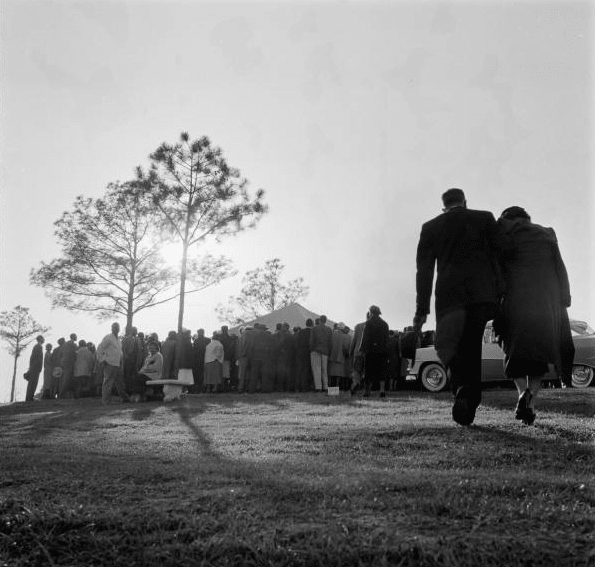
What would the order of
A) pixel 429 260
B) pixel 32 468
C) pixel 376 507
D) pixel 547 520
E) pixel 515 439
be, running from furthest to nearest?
pixel 429 260
pixel 515 439
pixel 32 468
pixel 376 507
pixel 547 520

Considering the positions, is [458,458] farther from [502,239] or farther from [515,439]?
[502,239]

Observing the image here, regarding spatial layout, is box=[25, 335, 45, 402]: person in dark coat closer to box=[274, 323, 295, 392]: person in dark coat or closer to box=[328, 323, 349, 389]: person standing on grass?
box=[274, 323, 295, 392]: person in dark coat

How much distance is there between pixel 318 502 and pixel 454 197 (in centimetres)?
343

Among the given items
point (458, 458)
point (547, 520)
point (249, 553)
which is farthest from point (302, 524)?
point (458, 458)

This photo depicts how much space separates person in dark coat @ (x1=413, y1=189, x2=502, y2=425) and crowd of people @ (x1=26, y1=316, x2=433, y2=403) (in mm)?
7314

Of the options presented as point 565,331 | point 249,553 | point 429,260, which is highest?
point 429,260

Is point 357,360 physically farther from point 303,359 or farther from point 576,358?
point 576,358

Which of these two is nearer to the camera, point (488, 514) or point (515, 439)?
point (488, 514)

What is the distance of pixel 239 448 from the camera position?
19.1 feet

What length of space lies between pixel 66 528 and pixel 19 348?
1538 inches

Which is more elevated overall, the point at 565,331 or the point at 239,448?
the point at 565,331

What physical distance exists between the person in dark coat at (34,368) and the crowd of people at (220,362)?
1.1 inches

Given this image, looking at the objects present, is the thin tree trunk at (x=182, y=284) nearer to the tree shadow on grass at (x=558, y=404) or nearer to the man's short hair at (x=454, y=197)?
the tree shadow on grass at (x=558, y=404)

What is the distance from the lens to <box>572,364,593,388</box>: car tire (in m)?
14.4
